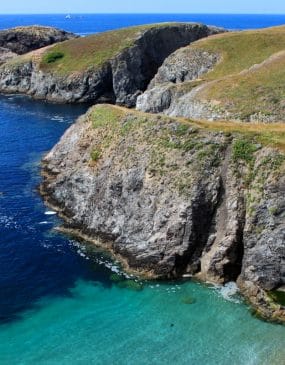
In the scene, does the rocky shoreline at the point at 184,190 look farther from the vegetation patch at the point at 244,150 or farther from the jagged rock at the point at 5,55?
the jagged rock at the point at 5,55

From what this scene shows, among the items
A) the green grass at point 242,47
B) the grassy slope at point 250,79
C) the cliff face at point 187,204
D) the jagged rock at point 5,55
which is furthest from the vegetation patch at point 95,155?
the jagged rock at point 5,55

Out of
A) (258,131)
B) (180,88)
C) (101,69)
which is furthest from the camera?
(101,69)

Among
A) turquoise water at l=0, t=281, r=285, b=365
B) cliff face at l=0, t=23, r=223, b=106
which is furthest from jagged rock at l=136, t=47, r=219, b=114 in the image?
turquoise water at l=0, t=281, r=285, b=365

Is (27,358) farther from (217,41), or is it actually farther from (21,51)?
(21,51)

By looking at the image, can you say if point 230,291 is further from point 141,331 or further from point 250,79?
point 250,79

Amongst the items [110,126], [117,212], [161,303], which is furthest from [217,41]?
[161,303]

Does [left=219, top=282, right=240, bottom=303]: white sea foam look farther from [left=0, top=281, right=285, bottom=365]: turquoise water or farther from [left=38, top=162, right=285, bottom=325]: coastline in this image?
[left=0, top=281, right=285, bottom=365]: turquoise water

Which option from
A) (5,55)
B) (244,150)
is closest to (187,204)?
(244,150)
